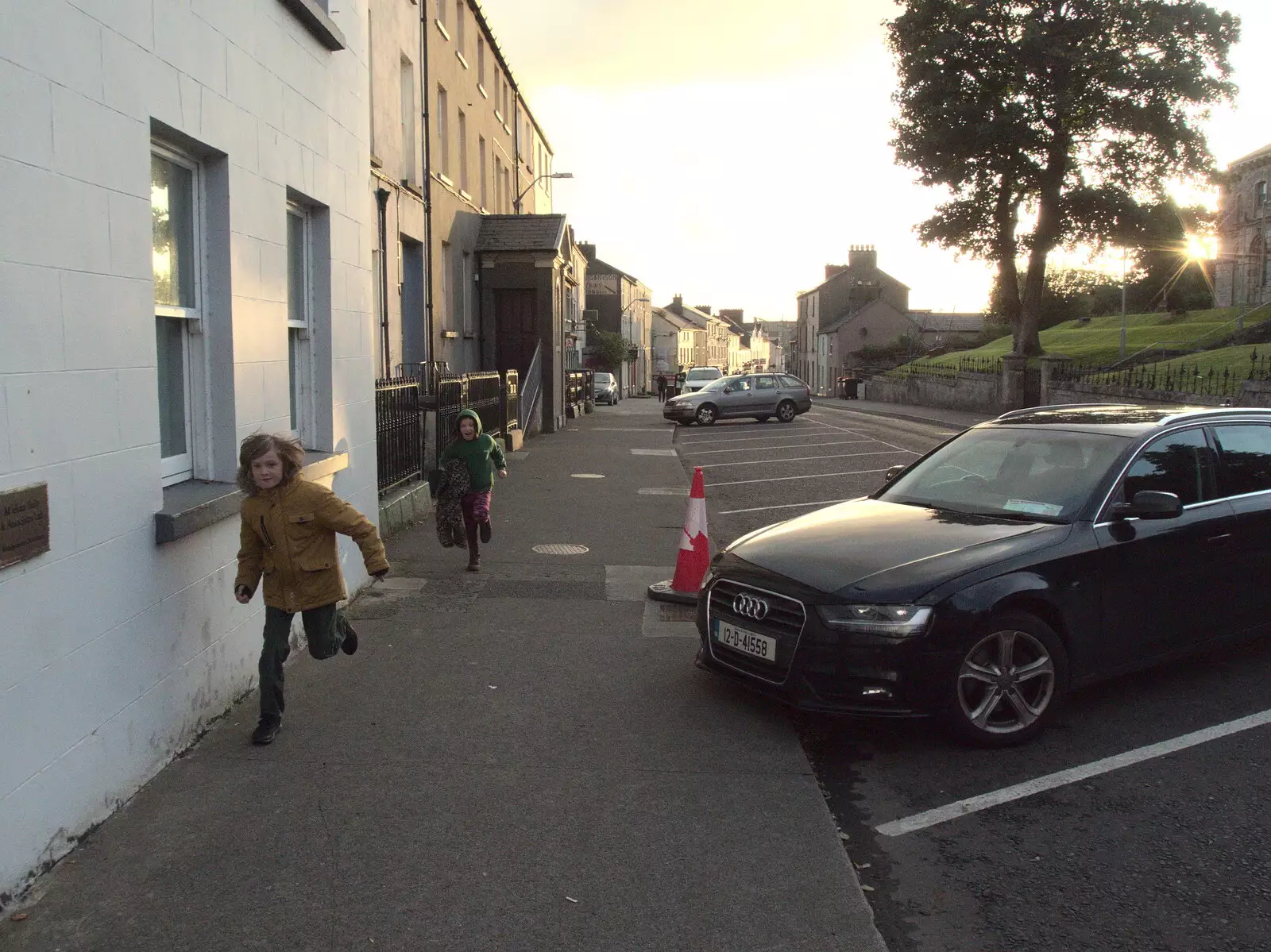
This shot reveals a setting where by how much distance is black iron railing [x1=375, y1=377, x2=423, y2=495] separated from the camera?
10.8m

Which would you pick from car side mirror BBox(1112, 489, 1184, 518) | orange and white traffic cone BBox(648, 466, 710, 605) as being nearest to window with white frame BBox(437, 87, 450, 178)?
orange and white traffic cone BBox(648, 466, 710, 605)

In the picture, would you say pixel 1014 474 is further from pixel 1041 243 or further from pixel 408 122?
pixel 1041 243

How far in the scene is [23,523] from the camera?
3.52m

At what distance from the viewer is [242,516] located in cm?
486

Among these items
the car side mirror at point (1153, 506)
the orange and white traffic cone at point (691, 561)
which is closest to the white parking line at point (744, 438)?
the orange and white traffic cone at point (691, 561)

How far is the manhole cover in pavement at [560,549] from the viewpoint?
1010cm

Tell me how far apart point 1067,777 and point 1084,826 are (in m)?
0.53

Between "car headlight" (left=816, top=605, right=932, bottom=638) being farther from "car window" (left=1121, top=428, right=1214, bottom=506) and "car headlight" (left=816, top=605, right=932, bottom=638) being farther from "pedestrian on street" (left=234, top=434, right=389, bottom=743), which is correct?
"pedestrian on street" (left=234, top=434, right=389, bottom=743)

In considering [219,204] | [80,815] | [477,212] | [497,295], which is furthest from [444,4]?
[80,815]

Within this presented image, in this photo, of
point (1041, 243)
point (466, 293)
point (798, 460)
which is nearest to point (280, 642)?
point (798, 460)

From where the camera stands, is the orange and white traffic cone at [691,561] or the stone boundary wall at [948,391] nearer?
the orange and white traffic cone at [691,561]

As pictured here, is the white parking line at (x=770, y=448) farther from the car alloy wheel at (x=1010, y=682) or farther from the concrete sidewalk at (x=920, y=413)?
the car alloy wheel at (x=1010, y=682)

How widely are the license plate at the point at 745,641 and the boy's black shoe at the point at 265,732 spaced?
7.41 ft

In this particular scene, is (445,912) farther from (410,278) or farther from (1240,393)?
(1240,393)
